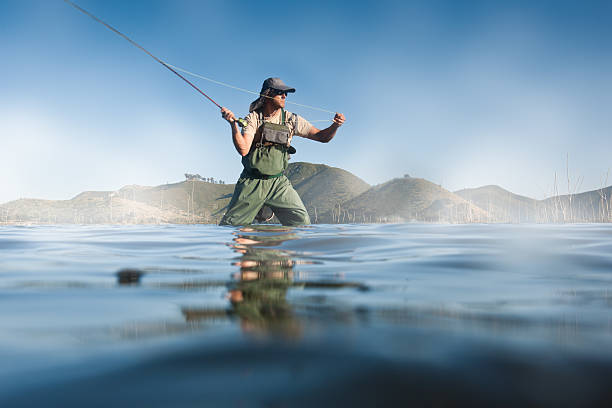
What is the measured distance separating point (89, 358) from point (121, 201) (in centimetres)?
7636

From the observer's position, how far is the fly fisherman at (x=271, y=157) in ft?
20.2

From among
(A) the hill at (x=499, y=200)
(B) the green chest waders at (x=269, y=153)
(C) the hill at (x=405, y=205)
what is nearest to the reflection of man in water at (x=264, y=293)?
(B) the green chest waders at (x=269, y=153)

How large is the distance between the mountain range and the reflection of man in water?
45.4m

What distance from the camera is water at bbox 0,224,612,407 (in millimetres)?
615

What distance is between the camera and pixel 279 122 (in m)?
6.31

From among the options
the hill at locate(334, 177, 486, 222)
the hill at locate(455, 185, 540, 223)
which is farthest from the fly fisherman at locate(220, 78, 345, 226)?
the hill at locate(455, 185, 540, 223)

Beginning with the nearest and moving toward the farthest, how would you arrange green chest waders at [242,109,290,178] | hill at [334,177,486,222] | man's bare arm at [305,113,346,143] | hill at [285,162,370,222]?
green chest waders at [242,109,290,178]
man's bare arm at [305,113,346,143]
hill at [334,177,486,222]
hill at [285,162,370,222]

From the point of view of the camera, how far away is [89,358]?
2.51 ft

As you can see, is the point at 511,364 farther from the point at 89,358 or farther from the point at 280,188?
the point at 280,188

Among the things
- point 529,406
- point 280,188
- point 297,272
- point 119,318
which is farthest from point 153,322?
point 280,188

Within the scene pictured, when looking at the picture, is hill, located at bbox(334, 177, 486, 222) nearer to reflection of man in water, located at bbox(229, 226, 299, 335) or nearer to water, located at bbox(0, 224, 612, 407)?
reflection of man in water, located at bbox(229, 226, 299, 335)

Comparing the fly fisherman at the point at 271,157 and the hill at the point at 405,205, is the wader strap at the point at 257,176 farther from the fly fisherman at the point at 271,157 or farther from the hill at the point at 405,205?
the hill at the point at 405,205

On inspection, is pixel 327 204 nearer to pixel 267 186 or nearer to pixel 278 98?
pixel 267 186

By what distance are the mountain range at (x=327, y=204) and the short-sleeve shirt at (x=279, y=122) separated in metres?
41.4
